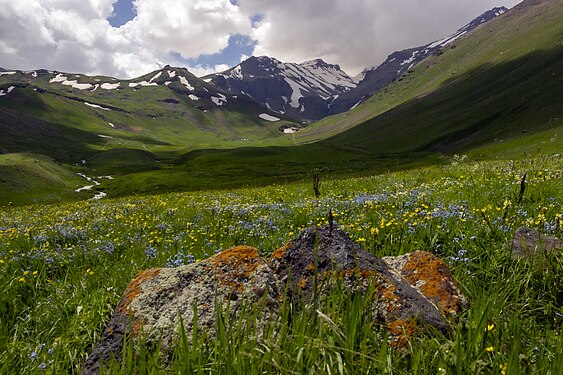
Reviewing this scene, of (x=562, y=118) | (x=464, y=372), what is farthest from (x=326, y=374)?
(x=562, y=118)

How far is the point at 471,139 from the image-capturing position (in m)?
128

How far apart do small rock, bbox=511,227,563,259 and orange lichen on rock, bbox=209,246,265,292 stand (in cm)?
318

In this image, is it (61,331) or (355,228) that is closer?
(61,331)

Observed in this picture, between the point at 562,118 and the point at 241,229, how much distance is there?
391 ft

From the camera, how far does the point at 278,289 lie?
396cm

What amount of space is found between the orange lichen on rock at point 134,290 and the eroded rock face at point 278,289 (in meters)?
0.01

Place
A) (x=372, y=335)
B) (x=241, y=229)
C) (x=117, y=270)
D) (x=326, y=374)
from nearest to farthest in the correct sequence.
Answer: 1. (x=326, y=374)
2. (x=372, y=335)
3. (x=117, y=270)
4. (x=241, y=229)

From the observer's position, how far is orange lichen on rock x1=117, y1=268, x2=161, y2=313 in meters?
3.92

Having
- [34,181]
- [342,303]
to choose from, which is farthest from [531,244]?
[34,181]

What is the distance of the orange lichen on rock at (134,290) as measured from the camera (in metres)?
3.92

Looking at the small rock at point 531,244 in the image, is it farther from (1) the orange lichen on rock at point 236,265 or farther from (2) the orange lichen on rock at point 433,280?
(1) the orange lichen on rock at point 236,265

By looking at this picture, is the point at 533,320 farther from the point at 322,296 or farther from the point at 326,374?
the point at 326,374

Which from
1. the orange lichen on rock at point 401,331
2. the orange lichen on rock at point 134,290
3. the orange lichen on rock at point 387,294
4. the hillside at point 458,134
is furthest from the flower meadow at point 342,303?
the hillside at point 458,134

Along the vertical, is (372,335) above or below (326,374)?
below
